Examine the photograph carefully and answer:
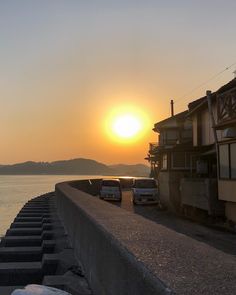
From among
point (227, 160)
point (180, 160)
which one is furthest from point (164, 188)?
point (227, 160)

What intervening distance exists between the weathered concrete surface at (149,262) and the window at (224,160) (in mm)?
15602

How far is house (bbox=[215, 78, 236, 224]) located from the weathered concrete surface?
1462cm

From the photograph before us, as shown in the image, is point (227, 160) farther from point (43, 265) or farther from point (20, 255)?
point (43, 265)

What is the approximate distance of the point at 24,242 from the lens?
13883 millimetres

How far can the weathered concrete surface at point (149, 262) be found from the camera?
3.76 meters

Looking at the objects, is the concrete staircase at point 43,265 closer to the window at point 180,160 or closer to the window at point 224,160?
the window at point 224,160

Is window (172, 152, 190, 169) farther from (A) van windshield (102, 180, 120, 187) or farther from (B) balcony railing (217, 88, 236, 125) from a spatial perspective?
(B) balcony railing (217, 88, 236, 125)

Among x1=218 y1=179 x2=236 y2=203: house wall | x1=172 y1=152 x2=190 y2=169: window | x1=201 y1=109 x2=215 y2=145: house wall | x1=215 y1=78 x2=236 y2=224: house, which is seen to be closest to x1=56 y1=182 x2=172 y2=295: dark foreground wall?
x1=218 y1=179 x2=236 y2=203: house wall

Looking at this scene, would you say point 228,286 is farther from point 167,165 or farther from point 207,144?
point 167,165

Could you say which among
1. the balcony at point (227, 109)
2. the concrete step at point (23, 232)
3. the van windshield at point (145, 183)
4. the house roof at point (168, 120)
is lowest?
the concrete step at point (23, 232)

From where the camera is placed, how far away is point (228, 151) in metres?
23.0

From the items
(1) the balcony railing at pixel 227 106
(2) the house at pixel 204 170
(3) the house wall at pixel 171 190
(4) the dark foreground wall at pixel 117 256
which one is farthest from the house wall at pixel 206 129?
(4) the dark foreground wall at pixel 117 256

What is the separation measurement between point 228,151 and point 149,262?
19072 millimetres

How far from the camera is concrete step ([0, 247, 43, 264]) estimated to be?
1168cm
